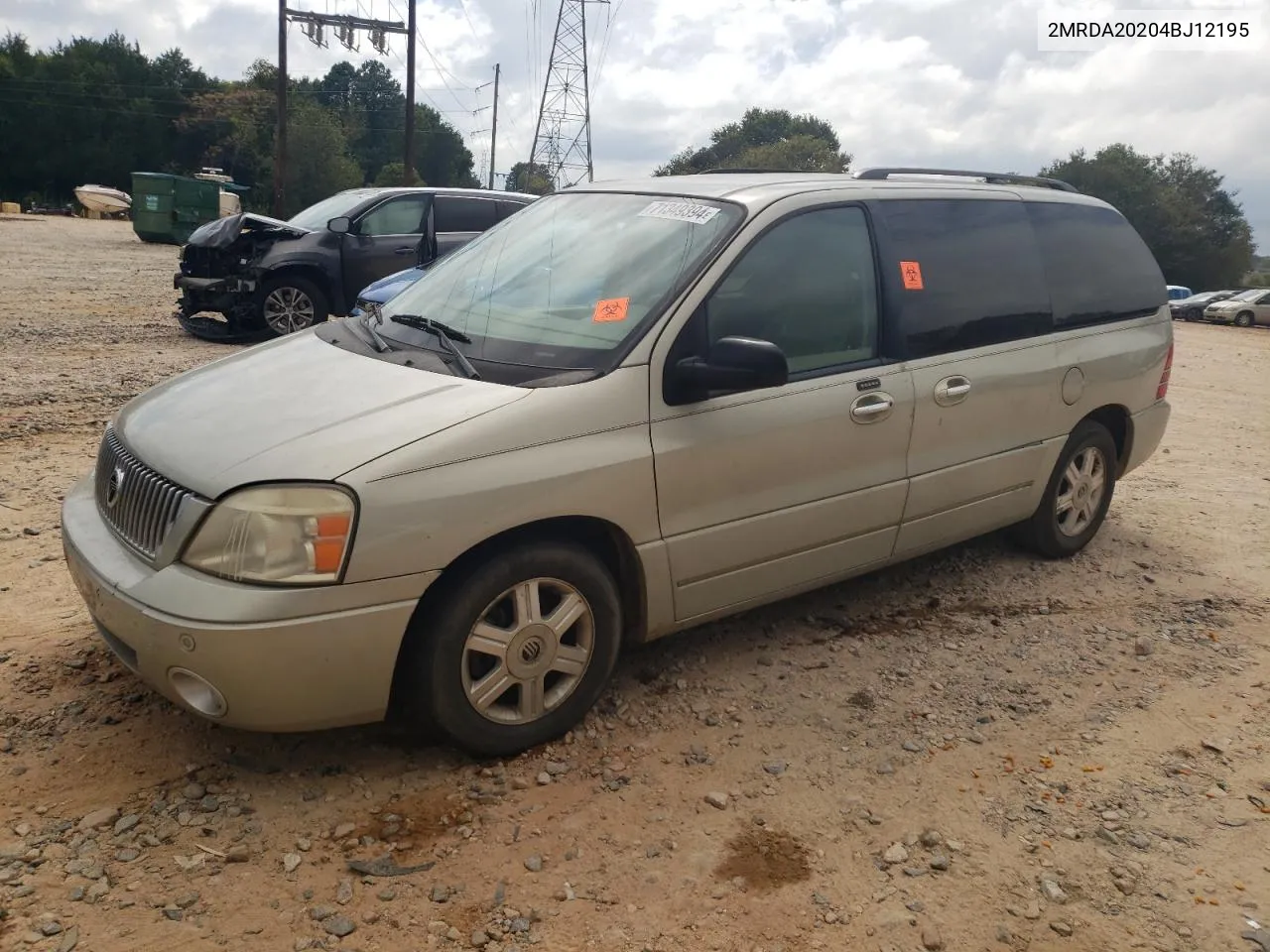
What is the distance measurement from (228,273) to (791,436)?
9043 millimetres

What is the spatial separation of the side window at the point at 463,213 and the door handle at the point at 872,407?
8311mm

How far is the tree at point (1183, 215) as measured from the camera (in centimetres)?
5775

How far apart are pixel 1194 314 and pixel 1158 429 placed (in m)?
34.7

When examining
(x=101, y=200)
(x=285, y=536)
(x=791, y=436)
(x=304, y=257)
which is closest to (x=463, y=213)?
(x=304, y=257)

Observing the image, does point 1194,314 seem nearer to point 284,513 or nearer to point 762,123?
point 284,513

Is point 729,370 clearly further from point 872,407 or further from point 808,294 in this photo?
point 872,407

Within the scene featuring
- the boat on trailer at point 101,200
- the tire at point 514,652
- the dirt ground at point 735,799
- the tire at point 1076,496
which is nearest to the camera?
the dirt ground at point 735,799

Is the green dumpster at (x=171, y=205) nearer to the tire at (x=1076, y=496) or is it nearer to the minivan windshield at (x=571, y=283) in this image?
the minivan windshield at (x=571, y=283)

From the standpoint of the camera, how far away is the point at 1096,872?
2879 millimetres

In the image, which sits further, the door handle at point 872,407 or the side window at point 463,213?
the side window at point 463,213

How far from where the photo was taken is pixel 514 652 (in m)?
3.16

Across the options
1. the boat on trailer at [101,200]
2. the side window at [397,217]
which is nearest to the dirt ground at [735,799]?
the side window at [397,217]

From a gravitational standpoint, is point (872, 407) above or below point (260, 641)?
above

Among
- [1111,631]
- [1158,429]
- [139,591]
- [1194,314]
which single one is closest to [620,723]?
[139,591]
